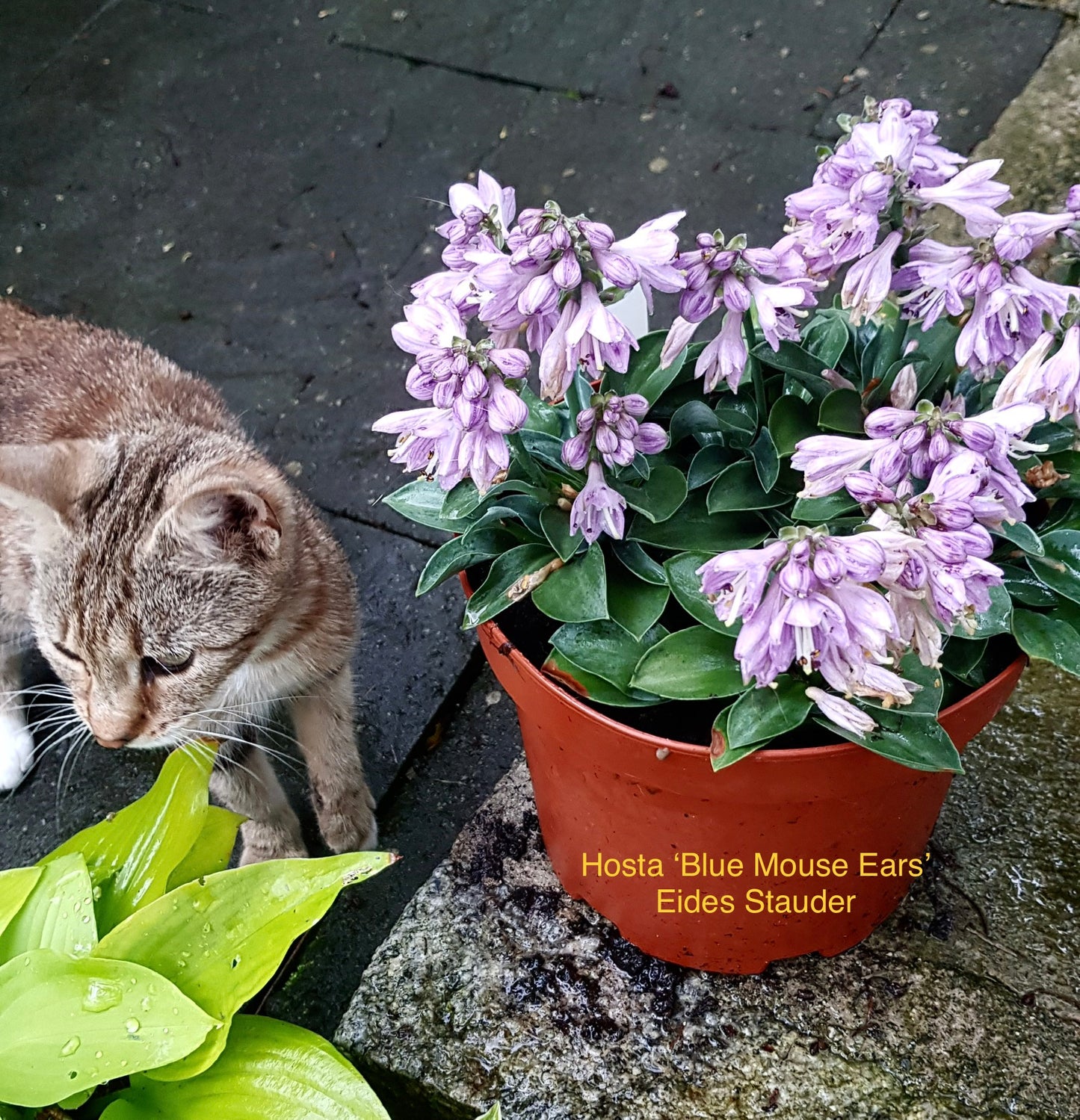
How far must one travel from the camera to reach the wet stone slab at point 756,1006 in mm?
1341

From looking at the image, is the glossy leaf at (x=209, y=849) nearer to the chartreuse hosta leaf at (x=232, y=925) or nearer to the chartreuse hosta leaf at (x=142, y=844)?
the chartreuse hosta leaf at (x=142, y=844)

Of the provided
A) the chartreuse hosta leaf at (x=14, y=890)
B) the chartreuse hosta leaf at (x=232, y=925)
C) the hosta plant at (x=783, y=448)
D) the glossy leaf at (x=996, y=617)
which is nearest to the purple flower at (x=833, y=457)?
the hosta plant at (x=783, y=448)

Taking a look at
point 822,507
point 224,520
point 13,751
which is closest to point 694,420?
point 822,507

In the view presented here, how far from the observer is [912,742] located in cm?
103

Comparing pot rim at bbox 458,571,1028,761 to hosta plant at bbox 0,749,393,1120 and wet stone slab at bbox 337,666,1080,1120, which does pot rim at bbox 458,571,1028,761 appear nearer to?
hosta plant at bbox 0,749,393,1120

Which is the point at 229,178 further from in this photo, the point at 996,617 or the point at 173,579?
the point at 996,617

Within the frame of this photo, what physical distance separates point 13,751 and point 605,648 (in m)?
1.42

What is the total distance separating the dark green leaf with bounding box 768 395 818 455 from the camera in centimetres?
114

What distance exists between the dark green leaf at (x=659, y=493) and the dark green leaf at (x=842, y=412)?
0.16 meters

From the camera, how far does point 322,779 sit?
1.77 m

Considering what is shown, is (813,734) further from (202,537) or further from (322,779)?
(322,779)

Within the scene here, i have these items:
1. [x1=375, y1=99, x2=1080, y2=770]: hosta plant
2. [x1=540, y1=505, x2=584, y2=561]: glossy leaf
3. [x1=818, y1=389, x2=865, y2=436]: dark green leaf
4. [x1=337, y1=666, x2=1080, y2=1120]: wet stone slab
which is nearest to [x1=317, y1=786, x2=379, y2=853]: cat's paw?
[x1=337, y1=666, x2=1080, y2=1120]: wet stone slab

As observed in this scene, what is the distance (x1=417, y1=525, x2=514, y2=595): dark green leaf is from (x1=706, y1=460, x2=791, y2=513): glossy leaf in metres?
0.24

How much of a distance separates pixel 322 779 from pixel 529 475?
828 mm
